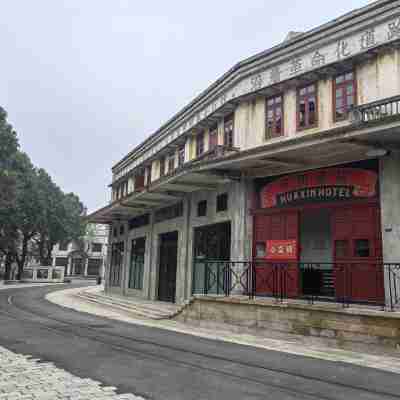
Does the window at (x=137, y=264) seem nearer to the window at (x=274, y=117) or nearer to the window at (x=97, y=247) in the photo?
the window at (x=274, y=117)

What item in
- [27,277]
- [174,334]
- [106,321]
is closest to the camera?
[174,334]

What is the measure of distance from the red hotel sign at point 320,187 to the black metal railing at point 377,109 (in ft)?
5.38

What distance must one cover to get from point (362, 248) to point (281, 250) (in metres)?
2.77

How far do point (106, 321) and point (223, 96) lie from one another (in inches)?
399

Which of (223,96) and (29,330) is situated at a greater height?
(223,96)

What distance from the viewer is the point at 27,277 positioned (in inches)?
2100

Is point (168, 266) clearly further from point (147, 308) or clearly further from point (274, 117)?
point (274, 117)

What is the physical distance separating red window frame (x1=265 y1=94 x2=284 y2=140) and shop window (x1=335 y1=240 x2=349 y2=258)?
14.5 feet

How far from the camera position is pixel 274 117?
15.3m

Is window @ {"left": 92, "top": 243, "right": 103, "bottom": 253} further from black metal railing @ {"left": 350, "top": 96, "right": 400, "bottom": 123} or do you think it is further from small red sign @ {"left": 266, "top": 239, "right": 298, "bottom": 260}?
black metal railing @ {"left": 350, "top": 96, "right": 400, "bottom": 123}

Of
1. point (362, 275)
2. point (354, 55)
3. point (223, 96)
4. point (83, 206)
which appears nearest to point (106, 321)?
point (362, 275)

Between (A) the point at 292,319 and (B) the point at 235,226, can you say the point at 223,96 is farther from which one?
(A) the point at 292,319

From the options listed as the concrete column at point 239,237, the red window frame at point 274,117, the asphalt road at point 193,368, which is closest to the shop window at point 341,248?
the concrete column at point 239,237

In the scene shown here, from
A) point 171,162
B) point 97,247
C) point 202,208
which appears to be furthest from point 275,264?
point 97,247
